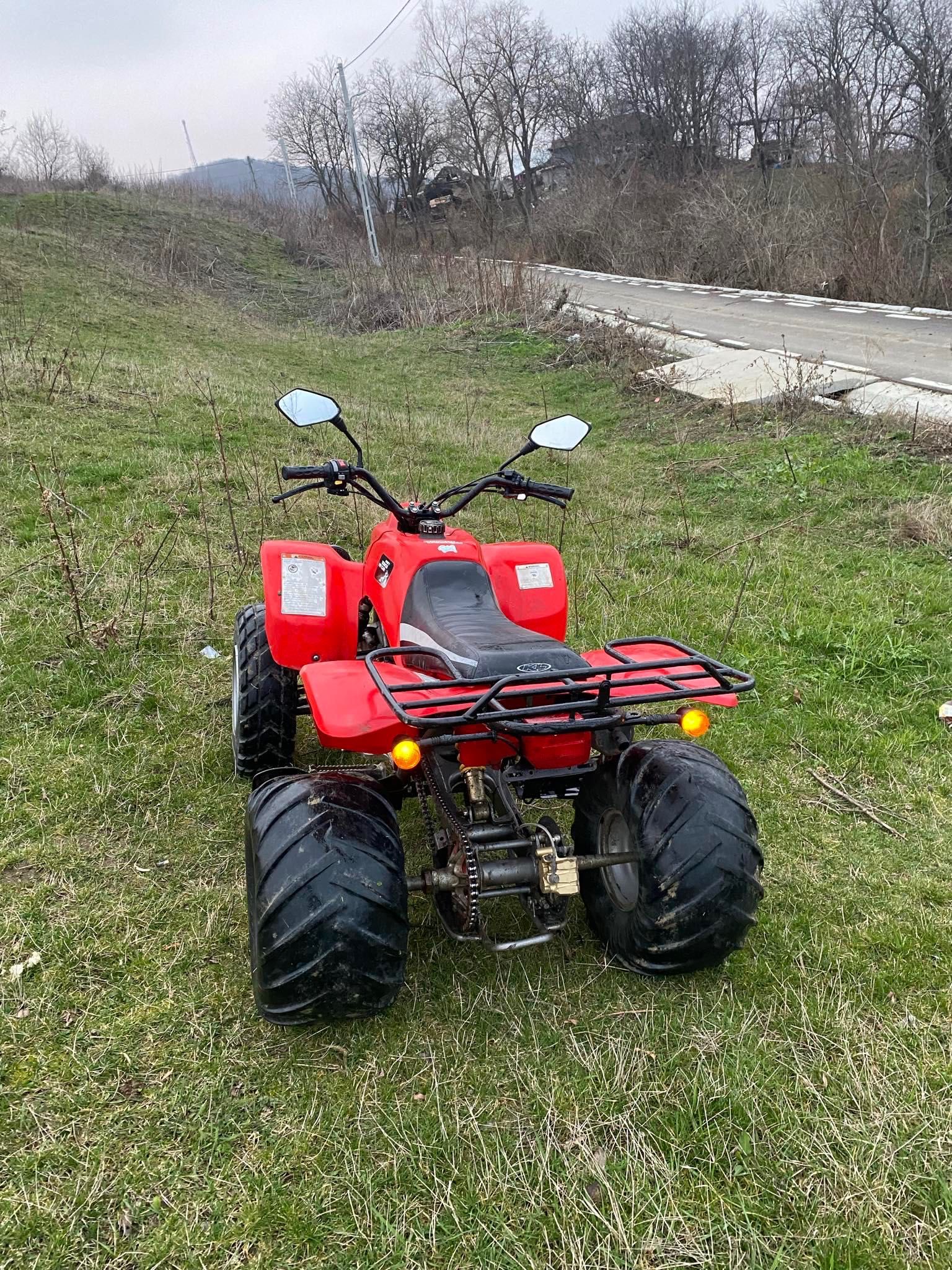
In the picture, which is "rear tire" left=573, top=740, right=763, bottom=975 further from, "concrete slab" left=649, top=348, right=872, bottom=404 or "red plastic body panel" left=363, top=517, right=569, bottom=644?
"concrete slab" left=649, top=348, right=872, bottom=404

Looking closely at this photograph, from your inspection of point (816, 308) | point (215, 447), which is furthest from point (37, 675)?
point (816, 308)

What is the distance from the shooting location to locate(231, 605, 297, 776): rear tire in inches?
125

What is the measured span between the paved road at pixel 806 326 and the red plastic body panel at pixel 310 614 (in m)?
7.73

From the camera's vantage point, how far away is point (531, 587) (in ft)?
9.62

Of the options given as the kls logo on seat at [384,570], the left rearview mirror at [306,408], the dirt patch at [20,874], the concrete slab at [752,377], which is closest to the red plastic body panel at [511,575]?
the kls logo on seat at [384,570]

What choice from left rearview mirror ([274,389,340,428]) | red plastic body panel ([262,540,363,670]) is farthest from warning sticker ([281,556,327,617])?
left rearview mirror ([274,389,340,428])

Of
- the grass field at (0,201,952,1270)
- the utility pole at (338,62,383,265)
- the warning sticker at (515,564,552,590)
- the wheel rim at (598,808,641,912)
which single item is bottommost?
the grass field at (0,201,952,1270)

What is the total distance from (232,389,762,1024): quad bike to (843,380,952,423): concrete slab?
626 centimetres

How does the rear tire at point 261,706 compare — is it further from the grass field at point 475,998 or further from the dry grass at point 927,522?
the dry grass at point 927,522

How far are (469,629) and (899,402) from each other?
7424mm

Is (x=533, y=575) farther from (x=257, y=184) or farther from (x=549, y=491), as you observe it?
(x=257, y=184)

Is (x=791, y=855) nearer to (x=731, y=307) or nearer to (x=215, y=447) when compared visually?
(x=215, y=447)

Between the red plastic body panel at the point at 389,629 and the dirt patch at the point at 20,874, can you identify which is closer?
the red plastic body panel at the point at 389,629

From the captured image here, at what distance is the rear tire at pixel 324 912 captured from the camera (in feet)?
6.25
